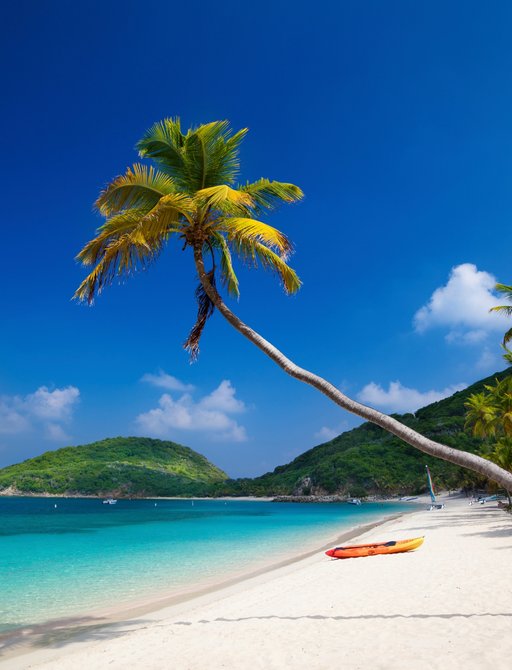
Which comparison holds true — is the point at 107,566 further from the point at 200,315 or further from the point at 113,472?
the point at 113,472

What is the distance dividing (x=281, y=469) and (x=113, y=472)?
58181 mm

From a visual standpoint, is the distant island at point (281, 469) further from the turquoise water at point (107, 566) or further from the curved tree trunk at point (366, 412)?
the curved tree trunk at point (366, 412)

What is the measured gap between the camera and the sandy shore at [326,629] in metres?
5.72

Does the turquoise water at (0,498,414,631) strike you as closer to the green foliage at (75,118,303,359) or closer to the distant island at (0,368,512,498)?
the green foliage at (75,118,303,359)

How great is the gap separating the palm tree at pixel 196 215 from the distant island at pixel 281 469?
5711cm

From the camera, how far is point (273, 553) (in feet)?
77.2

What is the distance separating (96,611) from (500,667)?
35.0 ft

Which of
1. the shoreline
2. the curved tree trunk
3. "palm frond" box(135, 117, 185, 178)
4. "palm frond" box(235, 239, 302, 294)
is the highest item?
"palm frond" box(135, 117, 185, 178)

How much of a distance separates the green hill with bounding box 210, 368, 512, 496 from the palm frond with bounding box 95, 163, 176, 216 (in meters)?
67.2

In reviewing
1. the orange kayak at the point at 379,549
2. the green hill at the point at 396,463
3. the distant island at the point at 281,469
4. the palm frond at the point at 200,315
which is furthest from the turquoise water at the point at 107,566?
the green hill at the point at 396,463

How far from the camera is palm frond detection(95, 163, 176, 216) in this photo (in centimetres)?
809

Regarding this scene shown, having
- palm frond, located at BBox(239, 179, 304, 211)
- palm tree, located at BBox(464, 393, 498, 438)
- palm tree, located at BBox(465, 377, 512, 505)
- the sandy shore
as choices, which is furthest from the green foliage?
palm tree, located at BBox(464, 393, 498, 438)

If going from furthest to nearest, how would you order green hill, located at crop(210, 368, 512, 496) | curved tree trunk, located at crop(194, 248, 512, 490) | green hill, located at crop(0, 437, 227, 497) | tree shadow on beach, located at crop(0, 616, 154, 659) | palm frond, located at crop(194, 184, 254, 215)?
green hill, located at crop(0, 437, 227, 497), green hill, located at crop(210, 368, 512, 496), tree shadow on beach, located at crop(0, 616, 154, 659), palm frond, located at crop(194, 184, 254, 215), curved tree trunk, located at crop(194, 248, 512, 490)

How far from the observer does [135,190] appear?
27.1 ft
